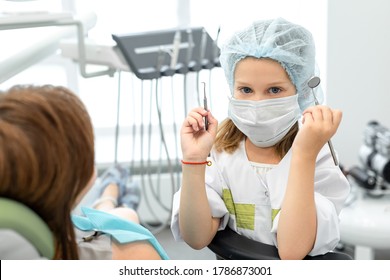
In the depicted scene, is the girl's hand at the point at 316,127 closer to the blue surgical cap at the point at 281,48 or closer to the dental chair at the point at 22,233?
the blue surgical cap at the point at 281,48

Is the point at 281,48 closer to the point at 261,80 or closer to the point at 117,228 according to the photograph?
the point at 261,80

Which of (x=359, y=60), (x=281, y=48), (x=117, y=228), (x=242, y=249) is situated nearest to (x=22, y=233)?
(x=117, y=228)

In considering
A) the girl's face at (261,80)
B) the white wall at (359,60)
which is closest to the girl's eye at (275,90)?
the girl's face at (261,80)

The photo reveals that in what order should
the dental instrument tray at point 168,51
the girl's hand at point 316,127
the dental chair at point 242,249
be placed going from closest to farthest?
the girl's hand at point 316,127
the dental chair at point 242,249
the dental instrument tray at point 168,51

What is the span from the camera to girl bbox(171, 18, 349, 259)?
2.83 ft

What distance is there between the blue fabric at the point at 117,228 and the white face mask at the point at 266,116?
10.0 inches

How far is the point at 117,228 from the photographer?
0.90 m

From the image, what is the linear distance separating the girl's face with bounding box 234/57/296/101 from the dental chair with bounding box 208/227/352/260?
25 centimetres

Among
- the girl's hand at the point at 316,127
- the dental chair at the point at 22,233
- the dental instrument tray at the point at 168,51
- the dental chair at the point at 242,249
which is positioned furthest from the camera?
the dental instrument tray at the point at 168,51

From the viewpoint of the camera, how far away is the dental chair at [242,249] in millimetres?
915

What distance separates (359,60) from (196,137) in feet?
2.16

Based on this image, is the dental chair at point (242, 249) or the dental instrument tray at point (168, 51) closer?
the dental chair at point (242, 249)

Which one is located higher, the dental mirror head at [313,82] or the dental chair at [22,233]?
the dental mirror head at [313,82]

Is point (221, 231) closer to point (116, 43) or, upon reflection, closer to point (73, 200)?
point (73, 200)
